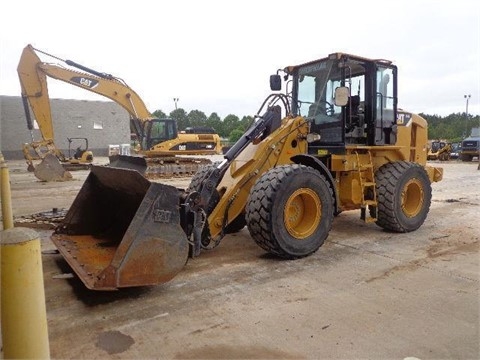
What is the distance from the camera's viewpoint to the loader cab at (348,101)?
5613 mm

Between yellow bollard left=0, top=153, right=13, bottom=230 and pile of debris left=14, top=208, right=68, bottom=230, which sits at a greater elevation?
yellow bollard left=0, top=153, right=13, bottom=230

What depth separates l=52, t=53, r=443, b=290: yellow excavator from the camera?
11.2 feet

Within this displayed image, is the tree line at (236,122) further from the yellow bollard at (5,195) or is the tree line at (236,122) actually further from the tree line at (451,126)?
the yellow bollard at (5,195)

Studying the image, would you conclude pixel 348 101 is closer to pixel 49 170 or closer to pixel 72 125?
pixel 49 170

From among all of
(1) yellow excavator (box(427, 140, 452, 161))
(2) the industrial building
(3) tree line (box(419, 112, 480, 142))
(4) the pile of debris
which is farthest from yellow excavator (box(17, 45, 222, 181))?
(3) tree line (box(419, 112, 480, 142))

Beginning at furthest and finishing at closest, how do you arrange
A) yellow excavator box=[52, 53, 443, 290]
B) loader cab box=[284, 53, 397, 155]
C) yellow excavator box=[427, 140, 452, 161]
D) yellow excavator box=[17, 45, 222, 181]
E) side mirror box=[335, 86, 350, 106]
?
yellow excavator box=[427, 140, 452, 161], yellow excavator box=[17, 45, 222, 181], loader cab box=[284, 53, 397, 155], side mirror box=[335, 86, 350, 106], yellow excavator box=[52, 53, 443, 290]

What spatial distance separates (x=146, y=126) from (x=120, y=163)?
12.0 meters

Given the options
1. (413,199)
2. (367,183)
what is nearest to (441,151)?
(413,199)

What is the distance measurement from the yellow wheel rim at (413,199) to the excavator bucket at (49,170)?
1202cm

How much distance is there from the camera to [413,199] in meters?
6.23

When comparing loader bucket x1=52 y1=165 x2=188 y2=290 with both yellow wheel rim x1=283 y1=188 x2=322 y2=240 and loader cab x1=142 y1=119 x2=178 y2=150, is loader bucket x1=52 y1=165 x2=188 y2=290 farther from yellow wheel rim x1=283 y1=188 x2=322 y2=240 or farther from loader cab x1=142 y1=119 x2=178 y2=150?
loader cab x1=142 y1=119 x2=178 y2=150

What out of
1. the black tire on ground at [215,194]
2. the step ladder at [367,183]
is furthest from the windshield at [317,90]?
the black tire on ground at [215,194]

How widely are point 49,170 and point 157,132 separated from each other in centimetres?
440

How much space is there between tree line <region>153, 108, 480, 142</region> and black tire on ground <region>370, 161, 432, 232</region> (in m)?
47.7
